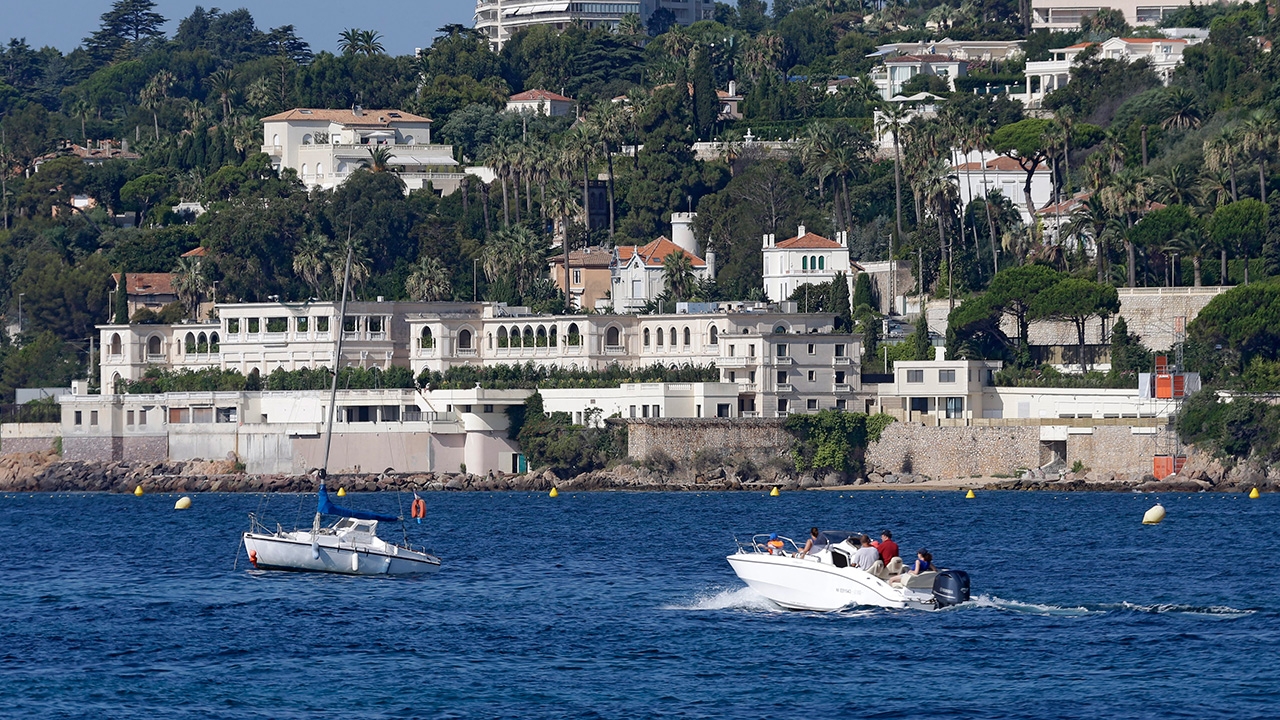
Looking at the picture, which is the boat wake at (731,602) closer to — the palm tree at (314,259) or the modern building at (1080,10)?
the palm tree at (314,259)

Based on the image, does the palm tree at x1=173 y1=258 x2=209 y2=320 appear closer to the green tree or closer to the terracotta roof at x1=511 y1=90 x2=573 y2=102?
the terracotta roof at x1=511 y1=90 x2=573 y2=102

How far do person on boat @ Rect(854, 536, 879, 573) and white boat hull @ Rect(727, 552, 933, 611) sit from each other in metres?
0.15

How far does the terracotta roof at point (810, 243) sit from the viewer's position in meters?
119

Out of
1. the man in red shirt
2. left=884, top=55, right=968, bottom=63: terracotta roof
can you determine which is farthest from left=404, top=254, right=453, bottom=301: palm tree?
the man in red shirt

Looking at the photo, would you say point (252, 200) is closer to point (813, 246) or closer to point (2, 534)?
point (813, 246)

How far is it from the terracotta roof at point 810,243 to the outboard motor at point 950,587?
72.2 metres

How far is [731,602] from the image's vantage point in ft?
168

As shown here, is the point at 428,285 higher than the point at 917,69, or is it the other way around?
the point at 917,69

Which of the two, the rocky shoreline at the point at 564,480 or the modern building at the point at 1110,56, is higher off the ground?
the modern building at the point at 1110,56

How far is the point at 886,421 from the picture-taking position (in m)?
Result: 101

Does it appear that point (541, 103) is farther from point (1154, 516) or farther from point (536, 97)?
point (1154, 516)

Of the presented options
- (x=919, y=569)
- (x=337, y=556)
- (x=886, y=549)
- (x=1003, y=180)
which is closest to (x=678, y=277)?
(x=1003, y=180)

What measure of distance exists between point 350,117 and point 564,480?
5903 centimetres

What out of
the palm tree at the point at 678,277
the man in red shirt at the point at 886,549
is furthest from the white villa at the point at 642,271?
the man in red shirt at the point at 886,549
